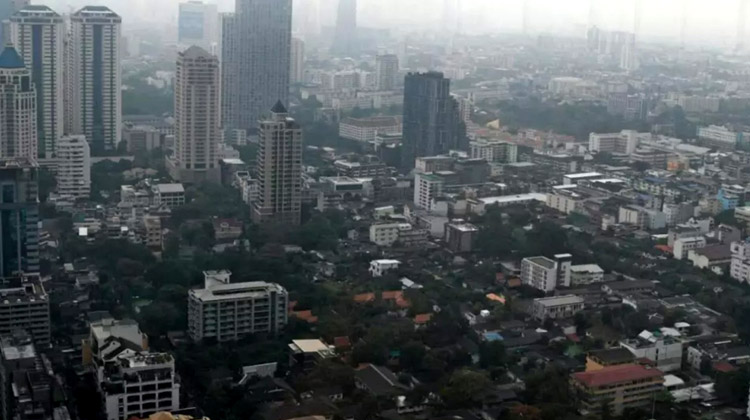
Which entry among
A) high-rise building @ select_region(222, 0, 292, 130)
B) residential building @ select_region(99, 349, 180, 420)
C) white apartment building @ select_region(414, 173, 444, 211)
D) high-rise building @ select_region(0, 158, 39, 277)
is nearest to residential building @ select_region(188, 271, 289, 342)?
residential building @ select_region(99, 349, 180, 420)

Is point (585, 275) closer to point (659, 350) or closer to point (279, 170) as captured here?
point (659, 350)

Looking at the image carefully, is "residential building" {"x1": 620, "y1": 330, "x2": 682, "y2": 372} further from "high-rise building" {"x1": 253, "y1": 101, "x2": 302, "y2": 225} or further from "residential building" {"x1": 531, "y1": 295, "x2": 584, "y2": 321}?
"high-rise building" {"x1": 253, "y1": 101, "x2": 302, "y2": 225}

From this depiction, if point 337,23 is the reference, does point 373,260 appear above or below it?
below

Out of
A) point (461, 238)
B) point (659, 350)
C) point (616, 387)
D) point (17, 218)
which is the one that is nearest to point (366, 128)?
point (461, 238)

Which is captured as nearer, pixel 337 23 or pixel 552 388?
pixel 552 388

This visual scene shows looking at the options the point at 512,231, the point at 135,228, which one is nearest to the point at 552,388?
the point at 512,231

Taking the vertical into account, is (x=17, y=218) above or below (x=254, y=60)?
below

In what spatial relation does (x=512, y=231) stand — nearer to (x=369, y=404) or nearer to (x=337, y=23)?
(x=369, y=404)
